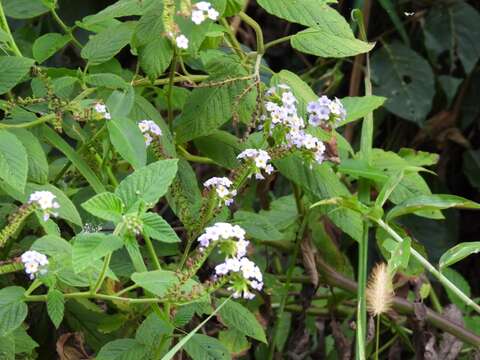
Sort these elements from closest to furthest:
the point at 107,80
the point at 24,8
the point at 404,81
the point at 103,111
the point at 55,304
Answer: the point at 55,304 → the point at 103,111 → the point at 107,80 → the point at 24,8 → the point at 404,81

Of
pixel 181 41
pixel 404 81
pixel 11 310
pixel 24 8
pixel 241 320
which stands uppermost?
pixel 181 41

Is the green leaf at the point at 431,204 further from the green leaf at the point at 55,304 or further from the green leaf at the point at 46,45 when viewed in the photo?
A: the green leaf at the point at 46,45

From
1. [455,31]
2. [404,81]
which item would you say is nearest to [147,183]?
[404,81]

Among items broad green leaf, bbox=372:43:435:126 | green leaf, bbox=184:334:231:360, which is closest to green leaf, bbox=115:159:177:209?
green leaf, bbox=184:334:231:360

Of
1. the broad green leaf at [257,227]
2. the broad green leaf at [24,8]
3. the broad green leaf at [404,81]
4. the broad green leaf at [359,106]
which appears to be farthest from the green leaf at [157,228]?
the broad green leaf at [404,81]

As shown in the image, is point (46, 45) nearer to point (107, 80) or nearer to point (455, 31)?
point (107, 80)

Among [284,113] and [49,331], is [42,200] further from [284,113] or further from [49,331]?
[49,331]

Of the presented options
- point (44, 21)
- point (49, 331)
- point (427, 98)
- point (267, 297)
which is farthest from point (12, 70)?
point (427, 98)
